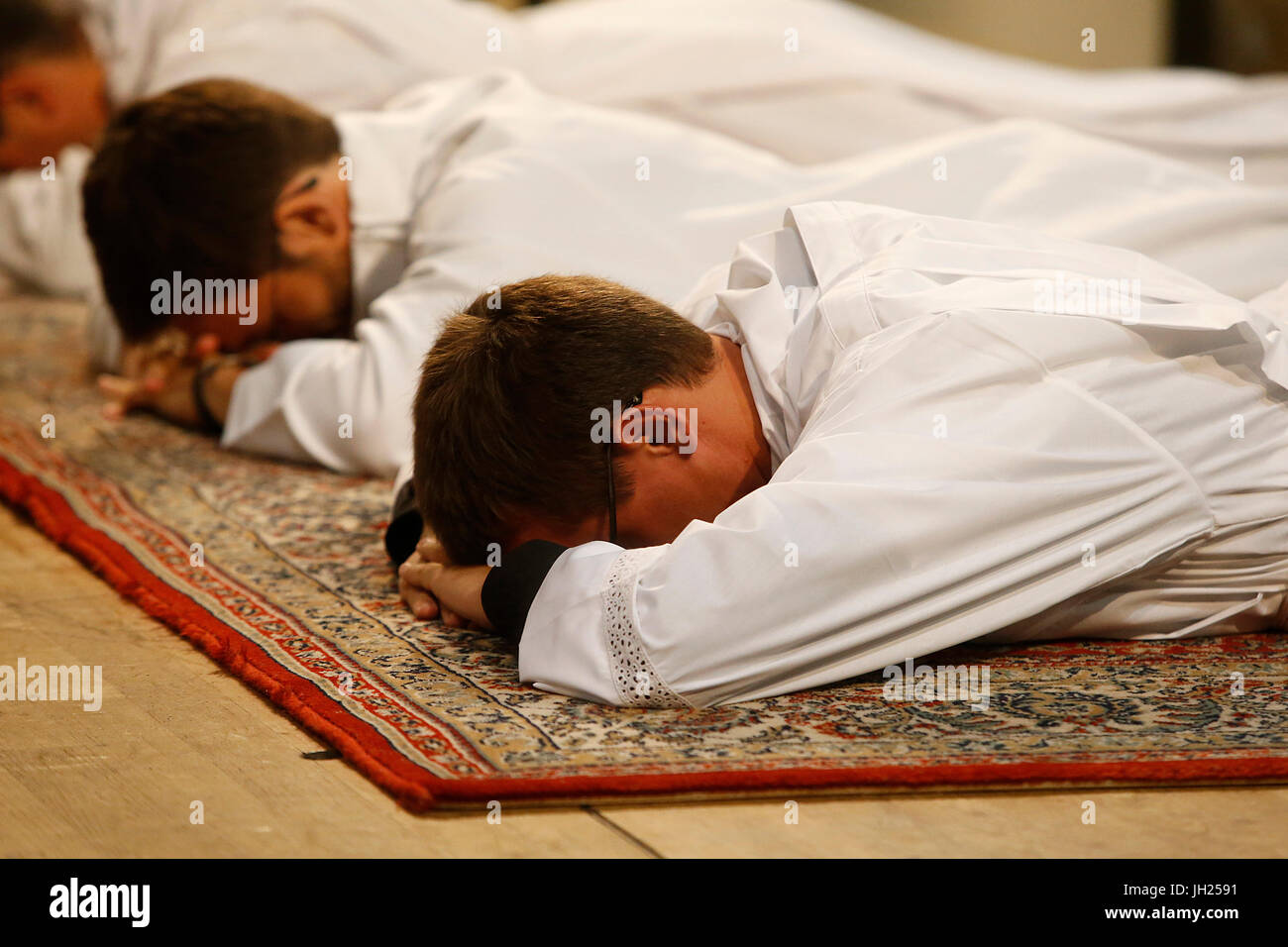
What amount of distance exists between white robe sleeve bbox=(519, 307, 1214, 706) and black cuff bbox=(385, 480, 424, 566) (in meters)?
0.35

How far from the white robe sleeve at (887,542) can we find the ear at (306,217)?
1167 mm

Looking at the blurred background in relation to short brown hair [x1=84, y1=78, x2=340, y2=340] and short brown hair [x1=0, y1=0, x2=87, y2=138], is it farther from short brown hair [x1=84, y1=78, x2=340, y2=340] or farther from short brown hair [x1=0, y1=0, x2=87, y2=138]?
short brown hair [x1=84, y1=78, x2=340, y2=340]

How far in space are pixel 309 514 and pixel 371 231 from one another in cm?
54

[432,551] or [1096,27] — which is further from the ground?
[1096,27]

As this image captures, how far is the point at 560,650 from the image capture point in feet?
4.28

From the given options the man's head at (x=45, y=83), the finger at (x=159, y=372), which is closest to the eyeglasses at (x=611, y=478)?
the finger at (x=159, y=372)

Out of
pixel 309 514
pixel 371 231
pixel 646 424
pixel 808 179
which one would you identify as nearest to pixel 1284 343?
pixel 646 424

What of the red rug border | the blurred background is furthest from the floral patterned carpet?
the blurred background

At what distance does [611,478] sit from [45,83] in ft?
8.61

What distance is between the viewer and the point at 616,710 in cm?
129

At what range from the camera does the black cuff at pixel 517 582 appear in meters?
1.33

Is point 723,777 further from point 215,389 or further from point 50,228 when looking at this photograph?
point 50,228

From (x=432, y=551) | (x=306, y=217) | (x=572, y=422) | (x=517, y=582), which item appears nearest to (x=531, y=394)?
(x=572, y=422)
